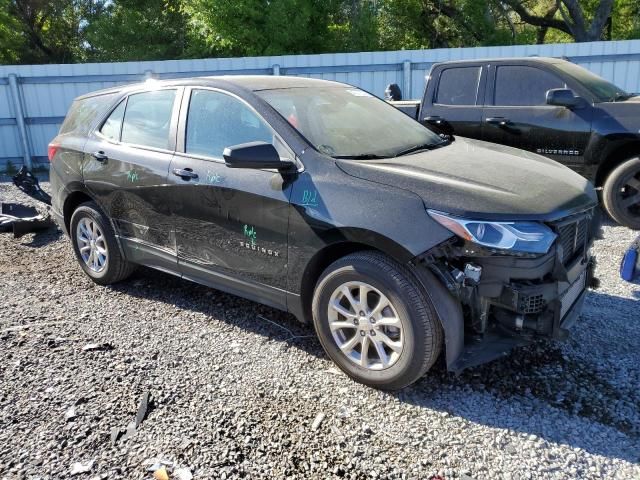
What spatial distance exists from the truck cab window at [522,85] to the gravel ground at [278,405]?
3.02m

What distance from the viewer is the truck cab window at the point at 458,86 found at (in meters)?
6.88

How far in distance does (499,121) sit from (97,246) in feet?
15.5

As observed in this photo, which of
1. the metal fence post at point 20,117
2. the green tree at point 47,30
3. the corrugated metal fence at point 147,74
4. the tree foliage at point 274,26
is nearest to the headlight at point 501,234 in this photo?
the corrugated metal fence at point 147,74

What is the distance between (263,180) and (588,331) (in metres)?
2.44

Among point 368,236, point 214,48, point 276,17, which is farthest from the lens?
point 214,48

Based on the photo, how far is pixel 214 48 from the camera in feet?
66.1

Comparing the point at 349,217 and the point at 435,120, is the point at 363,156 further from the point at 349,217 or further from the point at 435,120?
the point at 435,120

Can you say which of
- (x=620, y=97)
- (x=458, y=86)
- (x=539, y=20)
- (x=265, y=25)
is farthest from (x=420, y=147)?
(x=539, y=20)

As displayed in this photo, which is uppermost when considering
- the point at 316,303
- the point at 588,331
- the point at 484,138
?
the point at 484,138

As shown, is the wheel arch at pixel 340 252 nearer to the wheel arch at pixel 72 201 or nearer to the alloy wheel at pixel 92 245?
the alloy wheel at pixel 92 245

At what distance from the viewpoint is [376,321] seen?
3.05 m

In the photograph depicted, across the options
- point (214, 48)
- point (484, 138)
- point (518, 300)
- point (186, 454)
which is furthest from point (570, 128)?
point (214, 48)

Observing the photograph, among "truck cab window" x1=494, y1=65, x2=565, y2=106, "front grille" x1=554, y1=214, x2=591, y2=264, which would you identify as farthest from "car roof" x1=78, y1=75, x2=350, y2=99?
"truck cab window" x1=494, y1=65, x2=565, y2=106

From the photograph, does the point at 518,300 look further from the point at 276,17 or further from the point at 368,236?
the point at 276,17
